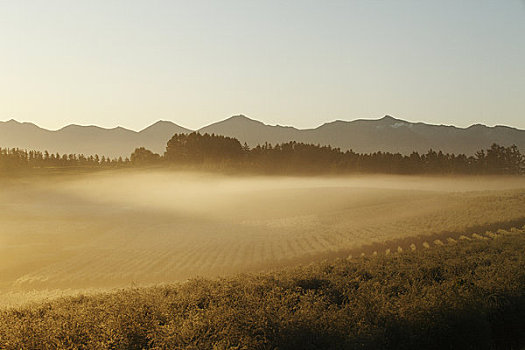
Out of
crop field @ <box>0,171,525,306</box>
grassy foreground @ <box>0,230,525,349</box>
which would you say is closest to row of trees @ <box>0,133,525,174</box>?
crop field @ <box>0,171,525,306</box>

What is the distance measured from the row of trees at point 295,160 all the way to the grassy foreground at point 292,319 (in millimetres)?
102338

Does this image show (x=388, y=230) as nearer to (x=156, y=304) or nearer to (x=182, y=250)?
(x=182, y=250)

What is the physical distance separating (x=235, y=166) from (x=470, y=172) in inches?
2340

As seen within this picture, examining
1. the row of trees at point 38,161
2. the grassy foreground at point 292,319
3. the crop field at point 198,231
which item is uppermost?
the row of trees at point 38,161

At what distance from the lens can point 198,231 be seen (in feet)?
125

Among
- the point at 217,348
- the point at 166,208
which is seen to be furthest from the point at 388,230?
the point at 166,208

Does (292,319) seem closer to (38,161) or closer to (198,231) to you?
(198,231)

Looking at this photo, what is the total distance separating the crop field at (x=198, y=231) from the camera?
23.4 metres

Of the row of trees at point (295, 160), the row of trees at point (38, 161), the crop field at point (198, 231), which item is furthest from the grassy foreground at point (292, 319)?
the row of trees at point (295, 160)

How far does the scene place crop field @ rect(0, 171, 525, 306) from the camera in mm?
23422

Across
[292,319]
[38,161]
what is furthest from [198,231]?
[38,161]

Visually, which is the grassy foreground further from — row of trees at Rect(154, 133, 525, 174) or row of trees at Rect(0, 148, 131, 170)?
row of trees at Rect(154, 133, 525, 174)

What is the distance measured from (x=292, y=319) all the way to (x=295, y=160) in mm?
113559

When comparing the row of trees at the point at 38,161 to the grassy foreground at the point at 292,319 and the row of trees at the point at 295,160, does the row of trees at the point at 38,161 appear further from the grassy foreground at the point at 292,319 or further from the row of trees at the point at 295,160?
the grassy foreground at the point at 292,319
